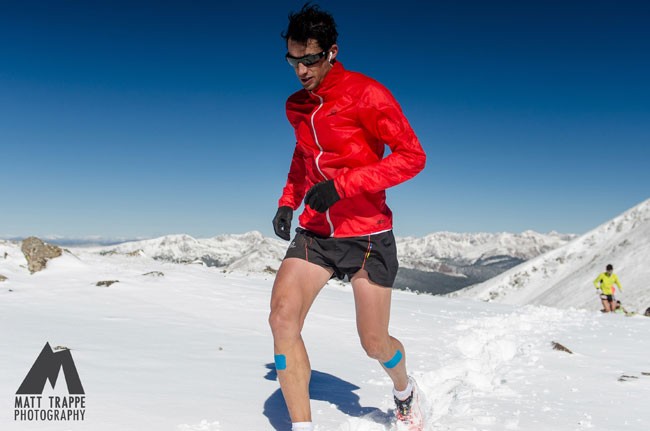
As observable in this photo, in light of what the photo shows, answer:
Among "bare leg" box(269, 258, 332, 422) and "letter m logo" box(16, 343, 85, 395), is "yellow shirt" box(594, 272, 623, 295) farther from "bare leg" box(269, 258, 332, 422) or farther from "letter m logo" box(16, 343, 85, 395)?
"letter m logo" box(16, 343, 85, 395)

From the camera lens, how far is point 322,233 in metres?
3.75

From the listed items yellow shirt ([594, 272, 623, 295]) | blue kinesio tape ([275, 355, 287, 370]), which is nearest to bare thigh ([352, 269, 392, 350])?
blue kinesio tape ([275, 355, 287, 370])

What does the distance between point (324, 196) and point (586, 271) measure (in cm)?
7496

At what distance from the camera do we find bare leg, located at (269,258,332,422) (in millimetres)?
3277

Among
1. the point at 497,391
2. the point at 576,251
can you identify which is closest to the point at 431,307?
the point at 497,391

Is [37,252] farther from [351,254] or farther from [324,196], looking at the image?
[324,196]

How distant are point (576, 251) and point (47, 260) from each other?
300 feet

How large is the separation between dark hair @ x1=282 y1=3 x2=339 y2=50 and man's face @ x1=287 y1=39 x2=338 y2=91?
31 mm

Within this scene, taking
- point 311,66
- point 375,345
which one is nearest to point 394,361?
point 375,345

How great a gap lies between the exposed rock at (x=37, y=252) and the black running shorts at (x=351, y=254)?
30.7 feet

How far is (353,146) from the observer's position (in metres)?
3.58

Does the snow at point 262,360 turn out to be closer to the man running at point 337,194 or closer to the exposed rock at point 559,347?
the exposed rock at point 559,347

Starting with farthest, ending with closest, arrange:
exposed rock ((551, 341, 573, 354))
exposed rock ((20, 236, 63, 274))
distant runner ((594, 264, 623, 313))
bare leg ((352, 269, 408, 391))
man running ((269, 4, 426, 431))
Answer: distant runner ((594, 264, 623, 313))
exposed rock ((20, 236, 63, 274))
exposed rock ((551, 341, 573, 354))
bare leg ((352, 269, 408, 391))
man running ((269, 4, 426, 431))

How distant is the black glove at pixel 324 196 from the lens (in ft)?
11.2
